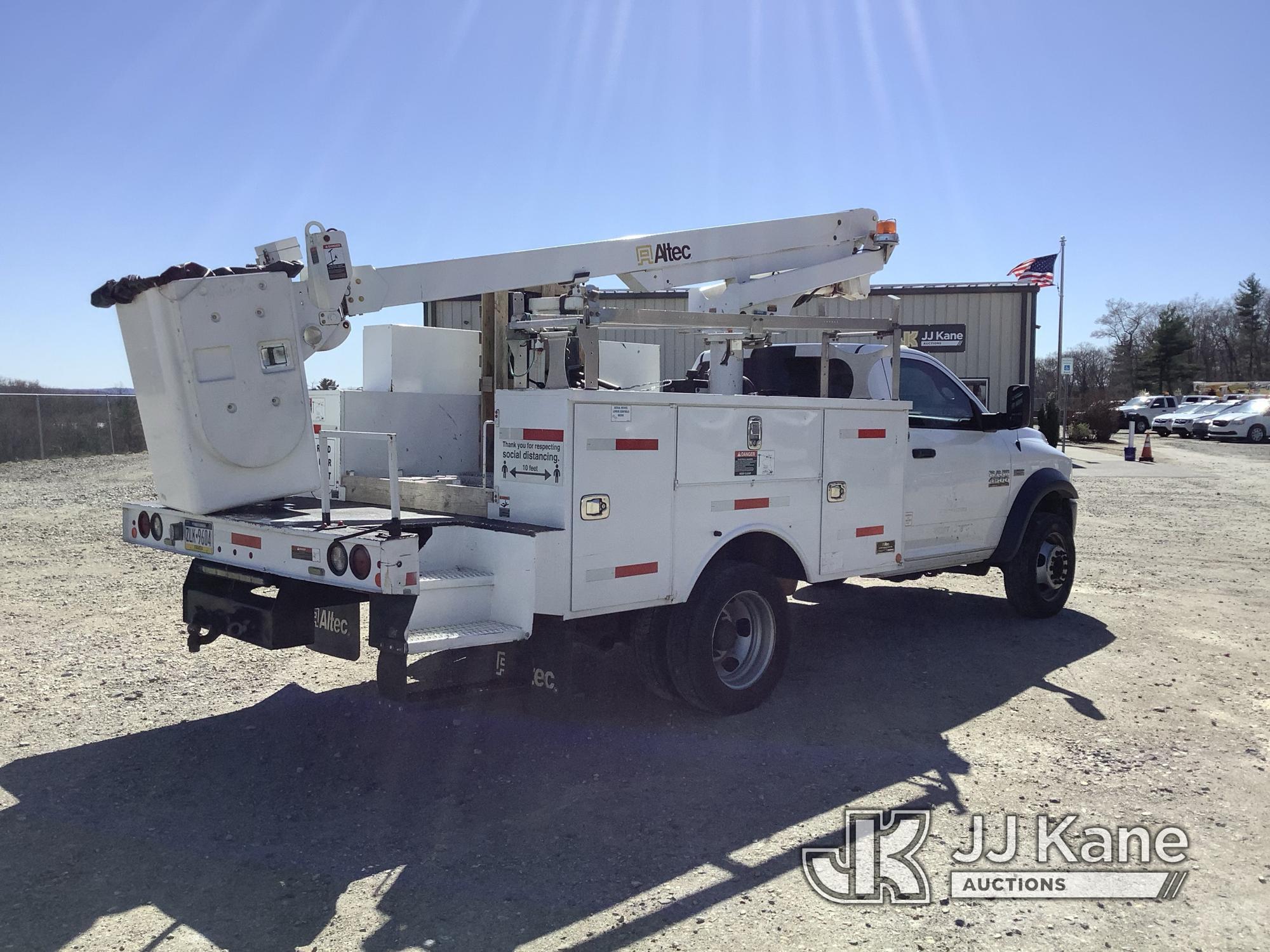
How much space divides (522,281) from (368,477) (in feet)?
4.92

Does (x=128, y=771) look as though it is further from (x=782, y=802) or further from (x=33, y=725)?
(x=782, y=802)

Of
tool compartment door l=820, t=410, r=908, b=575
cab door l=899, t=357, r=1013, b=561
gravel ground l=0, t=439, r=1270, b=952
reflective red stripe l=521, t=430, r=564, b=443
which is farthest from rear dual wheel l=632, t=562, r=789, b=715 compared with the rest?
cab door l=899, t=357, r=1013, b=561

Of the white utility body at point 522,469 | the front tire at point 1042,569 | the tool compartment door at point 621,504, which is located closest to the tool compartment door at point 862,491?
the white utility body at point 522,469

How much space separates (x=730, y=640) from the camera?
5.59 meters

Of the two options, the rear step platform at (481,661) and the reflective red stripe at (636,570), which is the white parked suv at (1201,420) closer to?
the reflective red stripe at (636,570)

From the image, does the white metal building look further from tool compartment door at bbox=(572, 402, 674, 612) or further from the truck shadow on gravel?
tool compartment door at bbox=(572, 402, 674, 612)

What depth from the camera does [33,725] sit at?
5.31m

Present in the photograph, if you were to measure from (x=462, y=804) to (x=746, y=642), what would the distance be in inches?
77.6

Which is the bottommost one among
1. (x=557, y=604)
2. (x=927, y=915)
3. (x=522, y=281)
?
(x=927, y=915)

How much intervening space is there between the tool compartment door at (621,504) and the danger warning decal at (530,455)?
109 millimetres

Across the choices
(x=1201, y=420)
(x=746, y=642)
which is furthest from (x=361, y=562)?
(x=1201, y=420)

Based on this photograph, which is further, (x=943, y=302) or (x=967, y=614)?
(x=943, y=302)

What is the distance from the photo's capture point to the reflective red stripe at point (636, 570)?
4.80 m

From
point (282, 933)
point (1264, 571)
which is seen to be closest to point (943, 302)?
point (1264, 571)
